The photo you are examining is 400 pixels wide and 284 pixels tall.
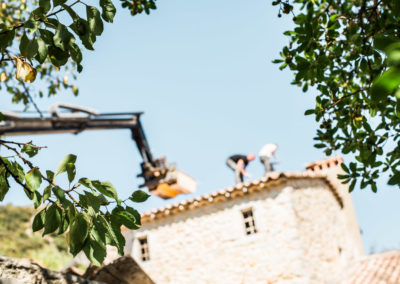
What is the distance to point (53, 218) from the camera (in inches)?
74.7

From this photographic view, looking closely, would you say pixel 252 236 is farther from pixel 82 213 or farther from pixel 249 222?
pixel 82 213

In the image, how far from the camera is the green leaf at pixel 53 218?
6.17ft

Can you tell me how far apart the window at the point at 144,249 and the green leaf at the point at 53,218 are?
13023 mm

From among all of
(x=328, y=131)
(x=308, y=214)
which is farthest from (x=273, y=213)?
(x=328, y=131)

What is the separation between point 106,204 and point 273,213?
11191mm

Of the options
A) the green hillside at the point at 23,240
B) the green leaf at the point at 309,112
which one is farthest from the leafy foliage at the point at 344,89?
the green hillside at the point at 23,240

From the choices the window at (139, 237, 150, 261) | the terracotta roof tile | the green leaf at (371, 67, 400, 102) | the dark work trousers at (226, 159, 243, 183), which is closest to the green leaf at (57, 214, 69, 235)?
the green leaf at (371, 67, 400, 102)

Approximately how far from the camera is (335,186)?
14.9 m

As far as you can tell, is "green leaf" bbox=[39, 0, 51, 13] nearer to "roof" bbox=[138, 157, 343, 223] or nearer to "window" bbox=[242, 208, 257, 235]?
"roof" bbox=[138, 157, 343, 223]

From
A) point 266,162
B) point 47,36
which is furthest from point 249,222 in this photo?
point 47,36

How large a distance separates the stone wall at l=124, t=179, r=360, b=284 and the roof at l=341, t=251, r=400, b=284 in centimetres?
76

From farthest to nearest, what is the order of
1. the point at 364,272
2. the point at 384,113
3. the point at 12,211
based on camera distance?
the point at 12,211
the point at 364,272
the point at 384,113

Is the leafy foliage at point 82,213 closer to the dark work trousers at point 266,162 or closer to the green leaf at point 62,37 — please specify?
the green leaf at point 62,37

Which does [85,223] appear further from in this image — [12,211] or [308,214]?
[12,211]
